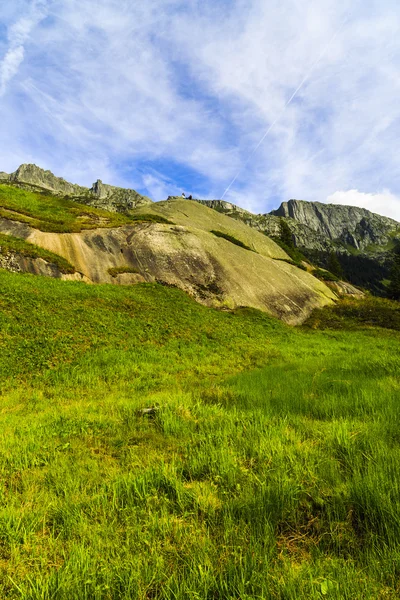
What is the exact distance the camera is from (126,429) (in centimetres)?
657

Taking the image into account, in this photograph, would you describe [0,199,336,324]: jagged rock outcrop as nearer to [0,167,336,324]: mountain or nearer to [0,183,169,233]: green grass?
[0,167,336,324]: mountain

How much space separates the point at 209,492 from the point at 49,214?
39273 mm

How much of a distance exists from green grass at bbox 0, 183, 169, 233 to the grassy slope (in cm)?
2529

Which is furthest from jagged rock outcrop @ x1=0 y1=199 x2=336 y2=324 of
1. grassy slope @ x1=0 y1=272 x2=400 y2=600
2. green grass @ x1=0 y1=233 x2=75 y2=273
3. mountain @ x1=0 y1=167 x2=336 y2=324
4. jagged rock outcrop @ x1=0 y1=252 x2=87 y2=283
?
grassy slope @ x1=0 y1=272 x2=400 y2=600

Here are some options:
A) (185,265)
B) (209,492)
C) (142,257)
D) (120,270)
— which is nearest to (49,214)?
(142,257)

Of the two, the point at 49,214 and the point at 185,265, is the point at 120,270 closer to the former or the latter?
the point at 185,265

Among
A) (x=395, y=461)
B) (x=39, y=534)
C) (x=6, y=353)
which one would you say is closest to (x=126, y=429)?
(x=39, y=534)

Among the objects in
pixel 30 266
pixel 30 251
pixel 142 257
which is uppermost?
pixel 142 257

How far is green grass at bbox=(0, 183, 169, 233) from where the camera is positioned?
3008 cm

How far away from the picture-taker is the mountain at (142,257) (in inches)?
1067

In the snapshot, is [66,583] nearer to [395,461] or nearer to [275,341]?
[395,461]

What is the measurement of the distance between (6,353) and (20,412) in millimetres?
5187

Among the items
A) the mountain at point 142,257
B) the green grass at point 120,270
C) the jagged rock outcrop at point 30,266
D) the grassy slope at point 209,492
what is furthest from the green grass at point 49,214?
the grassy slope at point 209,492

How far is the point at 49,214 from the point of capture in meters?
35.3
